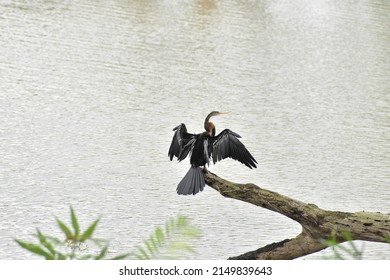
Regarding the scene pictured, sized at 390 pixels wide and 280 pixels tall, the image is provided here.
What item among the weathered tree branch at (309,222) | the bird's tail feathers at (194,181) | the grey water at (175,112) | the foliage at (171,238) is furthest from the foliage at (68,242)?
the grey water at (175,112)

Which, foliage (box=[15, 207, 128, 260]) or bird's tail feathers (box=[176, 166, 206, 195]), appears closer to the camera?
foliage (box=[15, 207, 128, 260])

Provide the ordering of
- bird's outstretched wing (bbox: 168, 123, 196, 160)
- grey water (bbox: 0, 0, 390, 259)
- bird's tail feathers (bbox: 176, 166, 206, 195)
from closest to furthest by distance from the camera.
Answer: bird's tail feathers (bbox: 176, 166, 206, 195)
bird's outstretched wing (bbox: 168, 123, 196, 160)
grey water (bbox: 0, 0, 390, 259)

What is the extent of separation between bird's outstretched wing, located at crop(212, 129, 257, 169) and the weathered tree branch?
0.26 m

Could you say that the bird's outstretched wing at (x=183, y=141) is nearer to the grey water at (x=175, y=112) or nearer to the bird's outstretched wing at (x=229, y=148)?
the bird's outstretched wing at (x=229, y=148)

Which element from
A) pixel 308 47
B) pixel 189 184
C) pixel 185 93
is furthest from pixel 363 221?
pixel 308 47

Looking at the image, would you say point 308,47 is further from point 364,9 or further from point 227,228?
point 227,228

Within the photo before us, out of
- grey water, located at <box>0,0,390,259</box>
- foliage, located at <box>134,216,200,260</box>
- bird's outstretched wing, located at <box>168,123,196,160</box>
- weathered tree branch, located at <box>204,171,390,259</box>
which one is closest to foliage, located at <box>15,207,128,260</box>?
foliage, located at <box>134,216,200,260</box>

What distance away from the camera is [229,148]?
3.05 m

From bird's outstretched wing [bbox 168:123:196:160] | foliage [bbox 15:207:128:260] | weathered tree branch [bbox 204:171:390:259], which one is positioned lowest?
foliage [bbox 15:207:128:260]

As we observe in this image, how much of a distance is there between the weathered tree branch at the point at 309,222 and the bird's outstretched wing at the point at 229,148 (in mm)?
259

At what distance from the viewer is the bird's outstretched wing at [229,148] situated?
10.0 ft

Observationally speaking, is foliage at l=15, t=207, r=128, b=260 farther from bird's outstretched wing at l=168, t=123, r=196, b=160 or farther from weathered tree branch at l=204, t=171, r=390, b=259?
bird's outstretched wing at l=168, t=123, r=196, b=160

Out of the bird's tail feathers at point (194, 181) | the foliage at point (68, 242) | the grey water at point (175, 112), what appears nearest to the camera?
the foliage at point (68, 242)

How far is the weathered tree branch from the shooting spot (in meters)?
2.61
